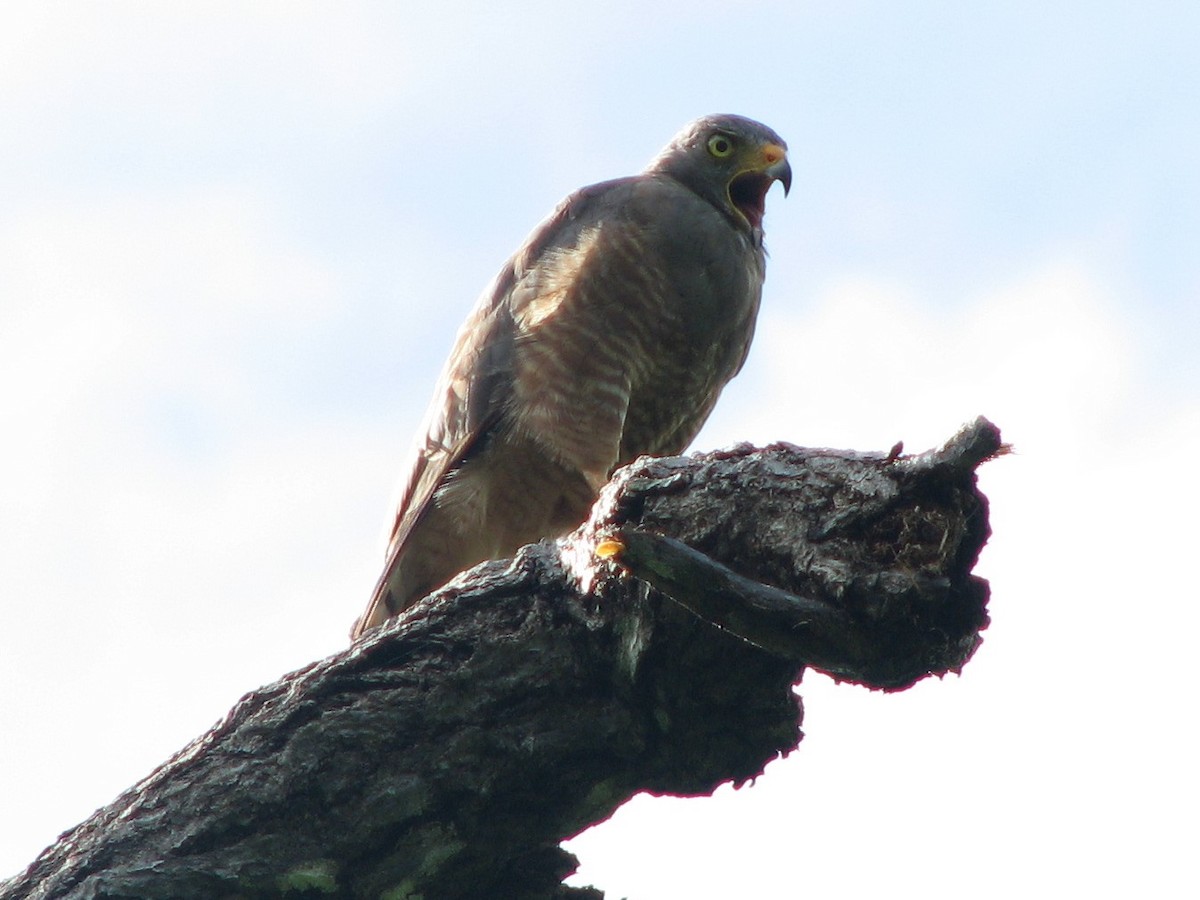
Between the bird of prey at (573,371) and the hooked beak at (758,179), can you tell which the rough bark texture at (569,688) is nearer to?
the bird of prey at (573,371)

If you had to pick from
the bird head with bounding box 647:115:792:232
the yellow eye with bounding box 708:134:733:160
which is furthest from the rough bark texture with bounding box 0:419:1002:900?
the yellow eye with bounding box 708:134:733:160

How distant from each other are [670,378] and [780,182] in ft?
4.10

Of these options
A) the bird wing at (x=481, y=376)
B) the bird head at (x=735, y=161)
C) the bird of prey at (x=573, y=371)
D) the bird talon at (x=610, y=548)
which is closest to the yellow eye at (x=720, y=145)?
the bird head at (x=735, y=161)

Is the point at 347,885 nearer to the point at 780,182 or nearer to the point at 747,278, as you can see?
the point at 747,278

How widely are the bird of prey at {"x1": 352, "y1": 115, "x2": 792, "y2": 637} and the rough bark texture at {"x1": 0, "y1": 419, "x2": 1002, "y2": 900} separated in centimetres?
197

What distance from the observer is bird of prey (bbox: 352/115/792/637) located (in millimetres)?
5367

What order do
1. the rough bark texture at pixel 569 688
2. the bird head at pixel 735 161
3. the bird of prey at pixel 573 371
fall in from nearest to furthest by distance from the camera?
1. the rough bark texture at pixel 569 688
2. the bird of prey at pixel 573 371
3. the bird head at pixel 735 161

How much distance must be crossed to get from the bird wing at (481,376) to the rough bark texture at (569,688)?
83.2 inches

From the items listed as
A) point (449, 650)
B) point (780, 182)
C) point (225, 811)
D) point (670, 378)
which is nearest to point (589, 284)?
point (670, 378)

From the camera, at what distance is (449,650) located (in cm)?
330

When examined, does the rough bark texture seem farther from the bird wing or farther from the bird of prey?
the bird wing

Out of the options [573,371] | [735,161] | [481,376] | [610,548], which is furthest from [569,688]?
A: [735,161]

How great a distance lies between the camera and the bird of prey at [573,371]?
5.37 meters

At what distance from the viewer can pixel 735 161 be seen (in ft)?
20.1
